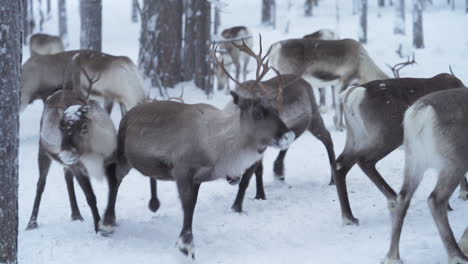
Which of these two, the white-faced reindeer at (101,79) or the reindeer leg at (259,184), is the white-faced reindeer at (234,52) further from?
the reindeer leg at (259,184)

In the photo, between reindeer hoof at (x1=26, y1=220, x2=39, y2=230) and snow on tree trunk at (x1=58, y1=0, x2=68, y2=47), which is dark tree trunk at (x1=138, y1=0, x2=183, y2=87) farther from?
snow on tree trunk at (x1=58, y1=0, x2=68, y2=47)

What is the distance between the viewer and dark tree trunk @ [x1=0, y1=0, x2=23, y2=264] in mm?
3486

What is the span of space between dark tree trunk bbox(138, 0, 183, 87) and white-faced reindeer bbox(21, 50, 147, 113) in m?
1.90

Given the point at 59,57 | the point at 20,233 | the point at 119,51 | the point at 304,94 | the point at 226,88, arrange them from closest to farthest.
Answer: the point at 20,233
the point at 304,94
the point at 59,57
the point at 226,88
the point at 119,51

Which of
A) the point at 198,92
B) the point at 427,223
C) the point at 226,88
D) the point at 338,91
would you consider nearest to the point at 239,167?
the point at 427,223

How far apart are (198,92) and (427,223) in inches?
283

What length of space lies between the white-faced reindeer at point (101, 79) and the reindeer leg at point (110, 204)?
146 inches

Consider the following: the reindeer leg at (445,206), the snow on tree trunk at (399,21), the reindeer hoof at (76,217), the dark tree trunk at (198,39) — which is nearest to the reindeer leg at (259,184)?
the reindeer hoof at (76,217)

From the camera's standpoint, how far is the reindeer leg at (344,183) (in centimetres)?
547

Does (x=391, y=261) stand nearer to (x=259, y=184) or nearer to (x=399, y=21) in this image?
(x=259, y=184)

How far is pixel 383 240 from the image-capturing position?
4871 mm

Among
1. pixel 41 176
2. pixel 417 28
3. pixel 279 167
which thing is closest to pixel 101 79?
pixel 41 176

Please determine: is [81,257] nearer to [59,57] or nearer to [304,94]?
[304,94]

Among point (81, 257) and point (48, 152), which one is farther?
point (48, 152)
